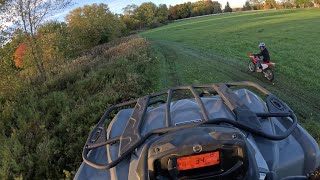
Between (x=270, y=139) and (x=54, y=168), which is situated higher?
(x=270, y=139)

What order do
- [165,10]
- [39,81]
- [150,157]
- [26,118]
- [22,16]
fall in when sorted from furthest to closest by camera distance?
[165,10] < [22,16] < [39,81] < [26,118] < [150,157]

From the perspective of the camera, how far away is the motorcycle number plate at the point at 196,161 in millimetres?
2201

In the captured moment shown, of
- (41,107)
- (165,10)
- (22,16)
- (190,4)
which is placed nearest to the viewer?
(41,107)

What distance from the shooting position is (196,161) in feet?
7.25

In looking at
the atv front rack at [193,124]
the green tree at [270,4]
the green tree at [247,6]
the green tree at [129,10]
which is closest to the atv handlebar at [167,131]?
the atv front rack at [193,124]

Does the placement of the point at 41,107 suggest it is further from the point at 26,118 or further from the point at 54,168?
the point at 54,168

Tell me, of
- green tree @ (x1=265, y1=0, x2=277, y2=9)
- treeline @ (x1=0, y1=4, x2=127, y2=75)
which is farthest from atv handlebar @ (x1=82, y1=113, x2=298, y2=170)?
green tree @ (x1=265, y1=0, x2=277, y2=9)

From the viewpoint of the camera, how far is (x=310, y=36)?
2347 cm

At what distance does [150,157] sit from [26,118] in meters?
8.68

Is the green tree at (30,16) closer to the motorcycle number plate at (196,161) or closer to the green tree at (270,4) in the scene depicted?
the motorcycle number plate at (196,161)

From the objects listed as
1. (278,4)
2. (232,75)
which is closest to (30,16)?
(232,75)

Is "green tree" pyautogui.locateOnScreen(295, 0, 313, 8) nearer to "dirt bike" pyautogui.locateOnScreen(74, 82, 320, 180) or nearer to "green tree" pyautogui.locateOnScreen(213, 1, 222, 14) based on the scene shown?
"green tree" pyautogui.locateOnScreen(213, 1, 222, 14)

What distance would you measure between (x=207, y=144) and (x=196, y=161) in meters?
0.14

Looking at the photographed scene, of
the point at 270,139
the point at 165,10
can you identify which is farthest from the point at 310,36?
the point at 165,10
